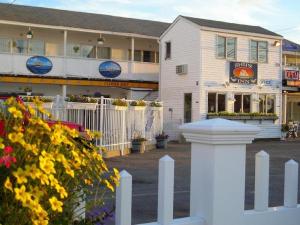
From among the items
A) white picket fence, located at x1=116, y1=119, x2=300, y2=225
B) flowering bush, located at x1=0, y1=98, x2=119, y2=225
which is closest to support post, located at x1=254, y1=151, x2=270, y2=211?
white picket fence, located at x1=116, y1=119, x2=300, y2=225

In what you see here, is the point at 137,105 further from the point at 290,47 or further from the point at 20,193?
the point at 290,47

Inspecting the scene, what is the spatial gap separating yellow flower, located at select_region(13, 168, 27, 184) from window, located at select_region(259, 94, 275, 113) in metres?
28.5

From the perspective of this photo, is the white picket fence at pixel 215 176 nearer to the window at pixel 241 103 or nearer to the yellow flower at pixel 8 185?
the yellow flower at pixel 8 185

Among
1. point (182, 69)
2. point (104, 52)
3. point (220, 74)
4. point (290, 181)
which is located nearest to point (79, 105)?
point (182, 69)

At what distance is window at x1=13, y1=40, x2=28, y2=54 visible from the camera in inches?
1191

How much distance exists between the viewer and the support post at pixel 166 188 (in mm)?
4047

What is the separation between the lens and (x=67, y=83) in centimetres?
2950

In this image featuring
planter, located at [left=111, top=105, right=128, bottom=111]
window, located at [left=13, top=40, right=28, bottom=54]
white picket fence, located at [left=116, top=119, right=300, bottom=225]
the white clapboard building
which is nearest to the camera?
white picket fence, located at [left=116, top=119, right=300, bottom=225]

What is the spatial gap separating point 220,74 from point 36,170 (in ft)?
86.0

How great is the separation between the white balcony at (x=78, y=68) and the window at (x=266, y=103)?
6799mm

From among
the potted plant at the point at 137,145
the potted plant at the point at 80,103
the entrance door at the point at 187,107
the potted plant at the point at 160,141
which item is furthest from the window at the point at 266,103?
the potted plant at the point at 80,103

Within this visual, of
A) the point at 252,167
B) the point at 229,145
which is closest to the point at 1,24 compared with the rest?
the point at 252,167

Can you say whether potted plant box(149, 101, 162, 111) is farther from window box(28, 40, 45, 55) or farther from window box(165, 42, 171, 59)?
window box(28, 40, 45, 55)

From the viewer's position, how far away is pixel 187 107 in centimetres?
2912
